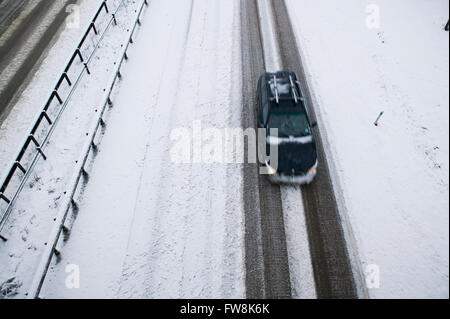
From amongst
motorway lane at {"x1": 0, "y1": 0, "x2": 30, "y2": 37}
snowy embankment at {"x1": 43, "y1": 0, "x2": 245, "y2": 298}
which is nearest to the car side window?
snowy embankment at {"x1": 43, "y1": 0, "x2": 245, "y2": 298}

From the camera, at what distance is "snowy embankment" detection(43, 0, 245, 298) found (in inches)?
317

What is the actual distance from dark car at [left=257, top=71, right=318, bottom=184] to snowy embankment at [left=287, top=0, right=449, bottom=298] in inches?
63.4

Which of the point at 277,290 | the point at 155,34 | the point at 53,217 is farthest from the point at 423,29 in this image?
the point at 53,217

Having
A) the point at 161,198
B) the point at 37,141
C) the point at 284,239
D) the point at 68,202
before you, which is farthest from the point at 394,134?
the point at 37,141

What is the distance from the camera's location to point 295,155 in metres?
9.34

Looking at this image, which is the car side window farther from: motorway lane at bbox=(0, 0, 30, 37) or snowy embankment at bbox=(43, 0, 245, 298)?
motorway lane at bbox=(0, 0, 30, 37)

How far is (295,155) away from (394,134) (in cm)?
448

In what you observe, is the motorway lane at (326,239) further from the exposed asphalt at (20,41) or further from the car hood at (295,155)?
the exposed asphalt at (20,41)

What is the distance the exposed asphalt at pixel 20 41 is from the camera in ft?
41.3

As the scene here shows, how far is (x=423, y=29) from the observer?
9133 millimetres

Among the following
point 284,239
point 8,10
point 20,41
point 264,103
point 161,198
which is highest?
point 8,10

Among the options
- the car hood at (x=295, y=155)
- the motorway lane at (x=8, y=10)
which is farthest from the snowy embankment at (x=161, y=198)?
the motorway lane at (x=8, y=10)

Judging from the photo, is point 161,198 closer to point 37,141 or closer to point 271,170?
point 271,170

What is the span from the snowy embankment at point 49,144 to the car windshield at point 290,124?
7.81 meters
